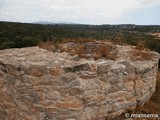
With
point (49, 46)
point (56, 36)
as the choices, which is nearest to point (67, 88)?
point (49, 46)

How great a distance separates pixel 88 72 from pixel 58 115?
1.03 m

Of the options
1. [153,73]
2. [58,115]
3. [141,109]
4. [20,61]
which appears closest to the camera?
[58,115]

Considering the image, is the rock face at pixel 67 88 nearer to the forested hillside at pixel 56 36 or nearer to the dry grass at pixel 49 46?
the dry grass at pixel 49 46

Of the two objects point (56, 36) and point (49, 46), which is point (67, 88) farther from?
point (56, 36)

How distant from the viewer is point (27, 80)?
5383mm

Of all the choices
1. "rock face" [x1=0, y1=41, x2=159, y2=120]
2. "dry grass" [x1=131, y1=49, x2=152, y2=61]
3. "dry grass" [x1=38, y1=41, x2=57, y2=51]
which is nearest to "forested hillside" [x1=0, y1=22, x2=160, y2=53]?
"dry grass" [x1=38, y1=41, x2=57, y2=51]

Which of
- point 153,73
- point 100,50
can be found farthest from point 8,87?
point 153,73

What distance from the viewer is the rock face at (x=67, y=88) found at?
5.23m

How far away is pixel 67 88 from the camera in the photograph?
5.23 metres

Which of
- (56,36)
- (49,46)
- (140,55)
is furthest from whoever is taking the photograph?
(56,36)

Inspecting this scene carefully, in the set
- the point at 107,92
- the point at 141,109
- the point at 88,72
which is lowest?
the point at 141,109

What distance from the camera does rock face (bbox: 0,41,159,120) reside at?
206 inches

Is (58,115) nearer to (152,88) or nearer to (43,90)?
(43,90)

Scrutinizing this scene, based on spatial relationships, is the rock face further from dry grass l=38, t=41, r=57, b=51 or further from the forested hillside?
the forested hillside
